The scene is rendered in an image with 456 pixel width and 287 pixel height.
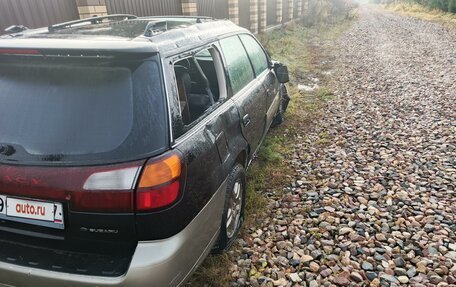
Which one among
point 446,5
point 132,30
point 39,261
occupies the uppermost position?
point 132,30

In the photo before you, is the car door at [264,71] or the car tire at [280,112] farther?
the car tire at [280,112]

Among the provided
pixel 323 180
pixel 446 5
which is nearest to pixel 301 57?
pixel 323 180

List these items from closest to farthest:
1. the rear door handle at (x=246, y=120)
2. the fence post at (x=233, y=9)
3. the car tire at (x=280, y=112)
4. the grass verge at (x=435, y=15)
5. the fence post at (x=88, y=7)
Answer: the rear door handle at (x=246, y=120) → the car tire at (x=280, y=112) → the fence post at (x=88, y=7) → the fence post at (x=233, y=9) → the grass verge at (x=435, y=15)

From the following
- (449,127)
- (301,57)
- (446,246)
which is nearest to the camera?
(446,246)

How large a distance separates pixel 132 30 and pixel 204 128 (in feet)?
2.88

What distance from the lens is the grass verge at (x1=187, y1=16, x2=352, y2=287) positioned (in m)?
2.82

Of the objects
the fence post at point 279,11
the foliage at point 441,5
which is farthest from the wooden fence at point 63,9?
the foliage at point 441,5

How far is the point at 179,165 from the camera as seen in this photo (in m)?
1.91

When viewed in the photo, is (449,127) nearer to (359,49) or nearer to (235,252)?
(235,252)

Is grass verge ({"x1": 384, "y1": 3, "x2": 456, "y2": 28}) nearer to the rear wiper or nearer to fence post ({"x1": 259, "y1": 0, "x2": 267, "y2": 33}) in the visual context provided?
fence post ({"x1": 259, "y1": 0, "x2": 267, "y2": 33})

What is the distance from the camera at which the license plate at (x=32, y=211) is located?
5.98ft

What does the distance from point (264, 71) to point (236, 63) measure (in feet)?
3.80

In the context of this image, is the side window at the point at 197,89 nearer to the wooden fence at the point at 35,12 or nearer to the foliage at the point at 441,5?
the wooden fence at the point at 35,12

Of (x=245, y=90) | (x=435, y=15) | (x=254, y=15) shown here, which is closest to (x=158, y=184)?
(x=245, y=90)
